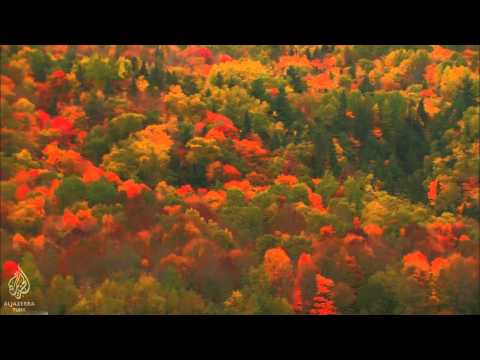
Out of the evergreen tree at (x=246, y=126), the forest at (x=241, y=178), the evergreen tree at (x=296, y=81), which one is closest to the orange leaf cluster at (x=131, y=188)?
the forest at (x=241, y=178)

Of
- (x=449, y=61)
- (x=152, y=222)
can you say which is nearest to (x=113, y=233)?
(x=152, y=222)

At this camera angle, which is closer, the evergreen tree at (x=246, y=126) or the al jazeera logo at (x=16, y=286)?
the al jazeera logo at (x=16, y=286)

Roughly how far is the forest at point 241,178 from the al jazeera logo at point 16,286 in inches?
1.4

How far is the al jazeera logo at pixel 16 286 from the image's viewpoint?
14.0m

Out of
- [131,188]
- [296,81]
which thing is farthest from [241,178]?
[296,81]

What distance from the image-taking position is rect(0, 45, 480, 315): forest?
14039 millimetres

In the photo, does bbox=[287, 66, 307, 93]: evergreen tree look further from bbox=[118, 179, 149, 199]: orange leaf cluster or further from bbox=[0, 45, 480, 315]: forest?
bbox=[118, 179, 149, 199]: orange leaf cluster

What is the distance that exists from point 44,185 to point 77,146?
814 mm

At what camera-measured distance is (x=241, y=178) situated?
14750 mm

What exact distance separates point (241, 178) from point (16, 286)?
3809mm

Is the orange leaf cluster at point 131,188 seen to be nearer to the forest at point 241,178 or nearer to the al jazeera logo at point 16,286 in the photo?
the forest at point 241,178

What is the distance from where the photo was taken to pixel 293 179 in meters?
14.7

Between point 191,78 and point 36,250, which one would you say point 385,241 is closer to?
point 191,78

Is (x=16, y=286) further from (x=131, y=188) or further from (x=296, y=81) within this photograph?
(x=296, y=81)
